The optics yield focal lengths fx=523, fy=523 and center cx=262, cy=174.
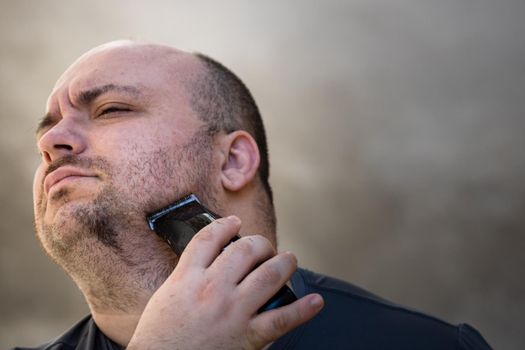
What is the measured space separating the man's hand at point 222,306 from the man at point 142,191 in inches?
3.5

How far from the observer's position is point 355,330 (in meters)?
1.83

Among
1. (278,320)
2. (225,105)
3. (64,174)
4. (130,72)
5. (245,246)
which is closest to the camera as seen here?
(278,320)

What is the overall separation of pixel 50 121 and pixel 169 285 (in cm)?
118

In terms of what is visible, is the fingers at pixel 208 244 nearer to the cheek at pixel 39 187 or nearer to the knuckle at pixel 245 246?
the knuckle at pixel 245 246

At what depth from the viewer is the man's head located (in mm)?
1717

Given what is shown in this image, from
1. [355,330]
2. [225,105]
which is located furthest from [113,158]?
[355,330]

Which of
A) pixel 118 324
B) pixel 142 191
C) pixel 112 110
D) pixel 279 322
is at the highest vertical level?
pixel 112 110

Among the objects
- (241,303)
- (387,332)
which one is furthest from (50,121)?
(387,332)

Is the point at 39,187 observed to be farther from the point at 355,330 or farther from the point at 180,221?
the point at 355,330

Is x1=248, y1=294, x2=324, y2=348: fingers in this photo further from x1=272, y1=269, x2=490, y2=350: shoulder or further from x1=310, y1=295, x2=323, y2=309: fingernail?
x1=272, y1=269, x2=490, y2=350: shoulder

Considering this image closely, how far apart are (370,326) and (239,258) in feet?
3.02

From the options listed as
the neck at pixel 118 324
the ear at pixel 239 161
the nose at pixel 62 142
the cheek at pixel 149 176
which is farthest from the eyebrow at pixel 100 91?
the neck at pixel 118 324

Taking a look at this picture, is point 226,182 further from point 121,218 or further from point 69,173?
point 69,173

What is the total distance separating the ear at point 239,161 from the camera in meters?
2.03
